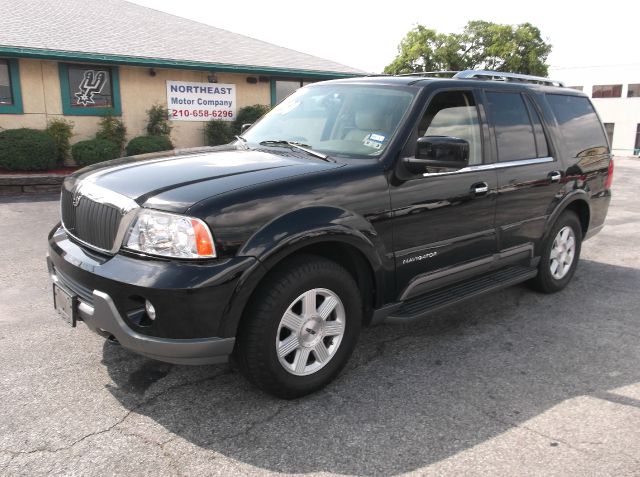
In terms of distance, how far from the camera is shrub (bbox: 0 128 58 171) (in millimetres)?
11617

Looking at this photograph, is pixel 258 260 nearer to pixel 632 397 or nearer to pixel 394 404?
pixel 394 404

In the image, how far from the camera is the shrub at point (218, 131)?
1552 centimetres

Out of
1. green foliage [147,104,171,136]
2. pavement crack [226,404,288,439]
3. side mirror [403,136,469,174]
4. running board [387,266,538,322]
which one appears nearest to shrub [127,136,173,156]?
green foliage [147,104,171,136]

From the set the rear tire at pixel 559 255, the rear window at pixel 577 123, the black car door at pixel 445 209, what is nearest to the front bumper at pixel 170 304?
the black car door at pixel 445 209

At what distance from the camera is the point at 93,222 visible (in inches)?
124

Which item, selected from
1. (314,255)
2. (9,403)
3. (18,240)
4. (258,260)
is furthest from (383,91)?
(18,240)

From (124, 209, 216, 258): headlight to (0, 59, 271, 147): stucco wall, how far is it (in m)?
11.9

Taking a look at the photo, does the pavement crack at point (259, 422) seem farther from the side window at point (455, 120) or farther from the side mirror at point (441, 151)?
the side window at point (455, 120)

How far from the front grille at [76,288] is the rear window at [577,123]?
423 cm

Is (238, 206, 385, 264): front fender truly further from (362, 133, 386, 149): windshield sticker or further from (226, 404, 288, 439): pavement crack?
(226, 404, 288, 439): pavement crack

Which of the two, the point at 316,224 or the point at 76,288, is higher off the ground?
the point at 316,224

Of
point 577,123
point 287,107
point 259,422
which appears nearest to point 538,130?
point 577,123

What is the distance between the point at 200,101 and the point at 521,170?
12.5 metres

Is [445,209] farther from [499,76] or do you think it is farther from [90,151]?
[90,151]
